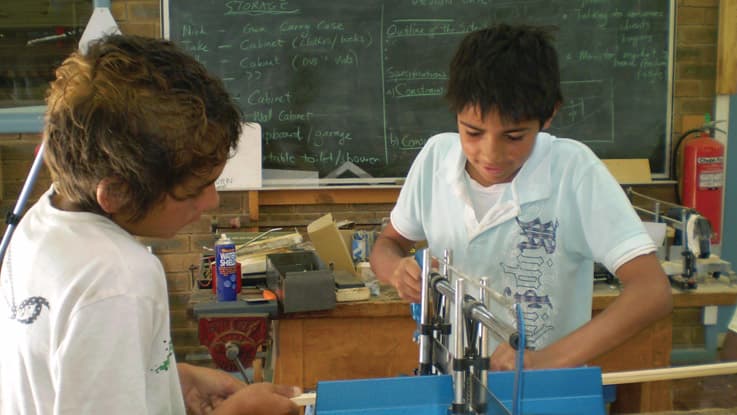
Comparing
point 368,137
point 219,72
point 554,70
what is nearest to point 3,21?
point 219,72

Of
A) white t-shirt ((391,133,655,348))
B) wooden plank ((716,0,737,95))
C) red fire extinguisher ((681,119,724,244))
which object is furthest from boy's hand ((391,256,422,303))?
wooden plank ((716,0,737,95))

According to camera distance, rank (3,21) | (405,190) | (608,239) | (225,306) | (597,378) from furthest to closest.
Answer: (3,21)
(225,306)
(405,190)
(608,239)
(597,378)

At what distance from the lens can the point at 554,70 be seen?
135 cm

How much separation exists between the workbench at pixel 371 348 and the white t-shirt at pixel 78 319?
4.83 feet

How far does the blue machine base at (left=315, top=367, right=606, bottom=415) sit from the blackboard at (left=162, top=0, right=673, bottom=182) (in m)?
2.51

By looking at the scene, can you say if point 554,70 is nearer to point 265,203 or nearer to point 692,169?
point 265,203

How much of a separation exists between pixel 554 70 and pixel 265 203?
230cm

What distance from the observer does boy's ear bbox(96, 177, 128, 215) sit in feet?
2.83

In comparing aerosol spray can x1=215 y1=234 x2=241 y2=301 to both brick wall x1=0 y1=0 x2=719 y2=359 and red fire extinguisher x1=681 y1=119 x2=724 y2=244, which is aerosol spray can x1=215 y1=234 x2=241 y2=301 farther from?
red fire extinguisher x1=681 y1=119 x2=724 y2=244

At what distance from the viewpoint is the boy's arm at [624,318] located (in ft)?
4.08

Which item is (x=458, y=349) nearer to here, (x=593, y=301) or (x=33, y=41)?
(x=593, y=301)

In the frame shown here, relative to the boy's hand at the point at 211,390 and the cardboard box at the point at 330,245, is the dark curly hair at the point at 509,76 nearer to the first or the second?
the boy's hand at the point at 211,390

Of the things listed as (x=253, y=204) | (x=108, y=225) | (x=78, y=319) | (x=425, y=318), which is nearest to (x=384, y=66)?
(x=253, y=204)

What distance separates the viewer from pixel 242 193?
3.47m
